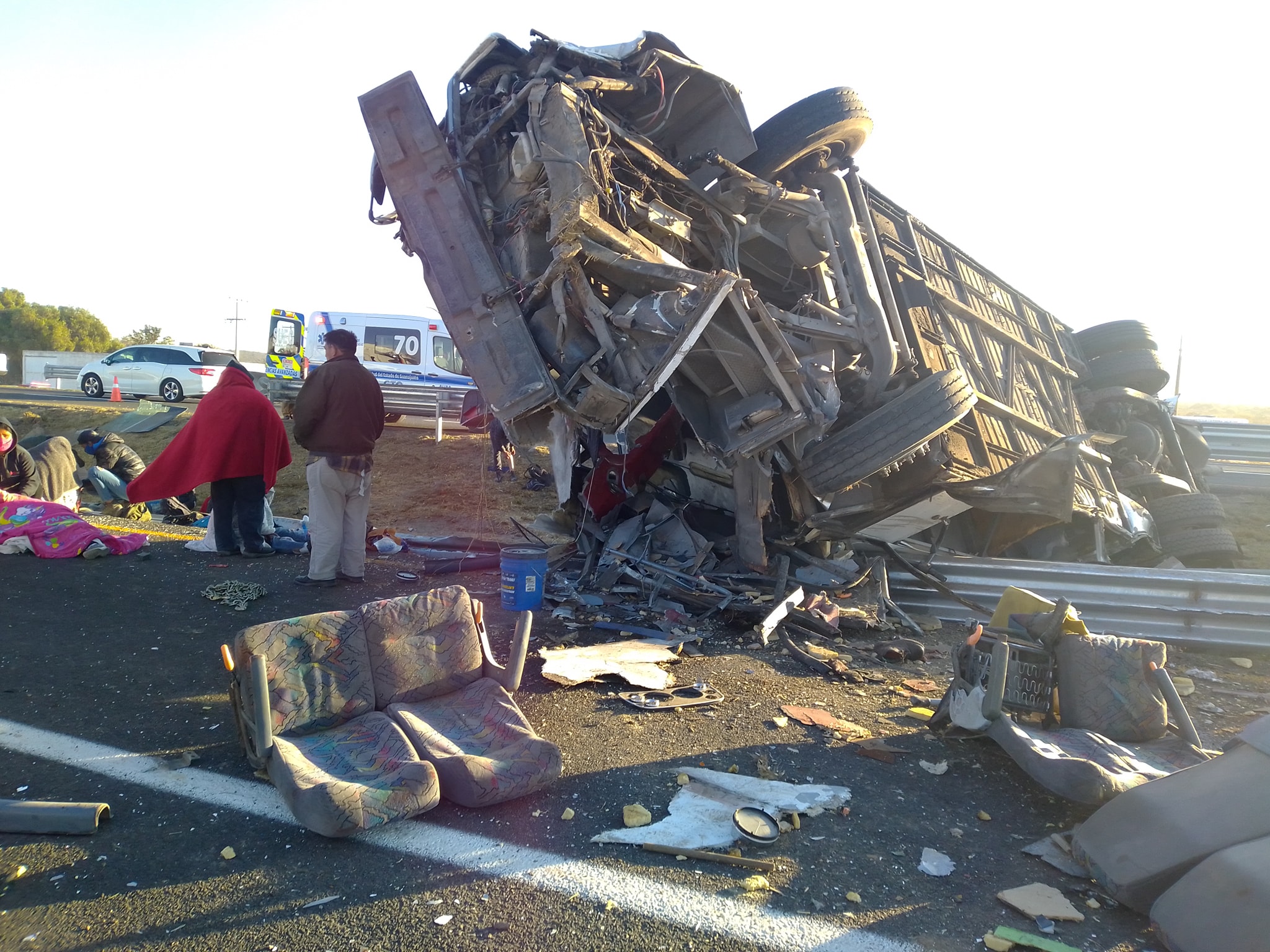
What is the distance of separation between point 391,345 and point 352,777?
14.5m

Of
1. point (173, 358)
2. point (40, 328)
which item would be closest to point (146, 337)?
point (40, 328)

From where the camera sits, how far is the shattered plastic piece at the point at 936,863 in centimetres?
261

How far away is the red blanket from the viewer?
610 cm

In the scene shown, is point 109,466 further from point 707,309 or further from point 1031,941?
point 1031,941

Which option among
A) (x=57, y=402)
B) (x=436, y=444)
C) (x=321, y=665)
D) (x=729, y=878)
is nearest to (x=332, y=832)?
(x=321, y=665)

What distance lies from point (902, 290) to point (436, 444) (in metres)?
9.03

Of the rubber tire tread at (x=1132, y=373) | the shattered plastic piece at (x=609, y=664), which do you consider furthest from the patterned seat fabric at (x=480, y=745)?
the rubber tire tread at (x=1132, y=373)

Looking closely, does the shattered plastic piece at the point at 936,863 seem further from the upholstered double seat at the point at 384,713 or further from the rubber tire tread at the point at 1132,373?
the rubber tire tread at the point at 1132,373

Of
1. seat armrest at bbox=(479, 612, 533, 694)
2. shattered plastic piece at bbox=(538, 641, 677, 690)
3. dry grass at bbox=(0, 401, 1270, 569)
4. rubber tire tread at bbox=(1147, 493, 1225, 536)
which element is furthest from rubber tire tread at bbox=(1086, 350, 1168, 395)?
seat armrest at bbox=(479, 612, 533, 694)

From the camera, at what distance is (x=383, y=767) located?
2766 mm

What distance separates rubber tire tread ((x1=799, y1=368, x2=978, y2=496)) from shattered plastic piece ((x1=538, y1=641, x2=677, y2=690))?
83.1 inches

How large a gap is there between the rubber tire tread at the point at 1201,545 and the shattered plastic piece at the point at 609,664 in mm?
6874

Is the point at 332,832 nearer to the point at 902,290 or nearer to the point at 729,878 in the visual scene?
the point at 729,878

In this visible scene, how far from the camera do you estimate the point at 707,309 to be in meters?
4.93
